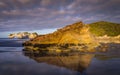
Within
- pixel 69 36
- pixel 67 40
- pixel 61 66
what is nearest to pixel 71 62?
pixel 61 66

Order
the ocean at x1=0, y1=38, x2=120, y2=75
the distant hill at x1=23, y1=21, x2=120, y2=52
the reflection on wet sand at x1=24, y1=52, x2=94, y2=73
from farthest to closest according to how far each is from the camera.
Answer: the distant hill at x1=23, y1=21, x2=120, y2=52, the reflection on wet sand at x1=24, y1=52, x2=94, y2=73, the ocean at x1=0, y1=38, x2=120, y2=75

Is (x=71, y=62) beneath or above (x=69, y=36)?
beneath

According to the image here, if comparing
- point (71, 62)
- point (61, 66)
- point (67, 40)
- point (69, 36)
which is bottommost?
point (61, 66)

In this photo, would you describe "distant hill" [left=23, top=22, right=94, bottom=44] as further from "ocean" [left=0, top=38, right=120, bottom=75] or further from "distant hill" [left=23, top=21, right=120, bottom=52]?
"ocean" [left=0, top=38, right=120, bottom=75]

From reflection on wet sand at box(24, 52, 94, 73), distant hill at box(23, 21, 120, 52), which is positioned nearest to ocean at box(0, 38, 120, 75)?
reflection on wet sand at box(24, 52, 94, 73)

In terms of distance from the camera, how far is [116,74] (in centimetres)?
3005

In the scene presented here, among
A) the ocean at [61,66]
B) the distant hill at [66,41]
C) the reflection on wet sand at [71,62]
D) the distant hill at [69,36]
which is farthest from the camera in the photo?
the distant hill at [69,36]

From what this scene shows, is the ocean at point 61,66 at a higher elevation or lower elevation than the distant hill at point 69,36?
lower

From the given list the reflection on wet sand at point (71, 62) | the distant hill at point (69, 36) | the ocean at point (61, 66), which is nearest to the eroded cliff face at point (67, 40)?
the distant hill at point (69, 36)

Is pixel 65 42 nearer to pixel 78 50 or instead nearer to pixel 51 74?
pixel 78 50

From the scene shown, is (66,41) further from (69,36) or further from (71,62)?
(71,62)

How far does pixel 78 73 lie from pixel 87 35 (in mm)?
47118

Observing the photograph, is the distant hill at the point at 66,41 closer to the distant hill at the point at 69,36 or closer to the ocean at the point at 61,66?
the distant hill at the point at 69,36

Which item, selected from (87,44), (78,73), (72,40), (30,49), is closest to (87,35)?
(87,44)
